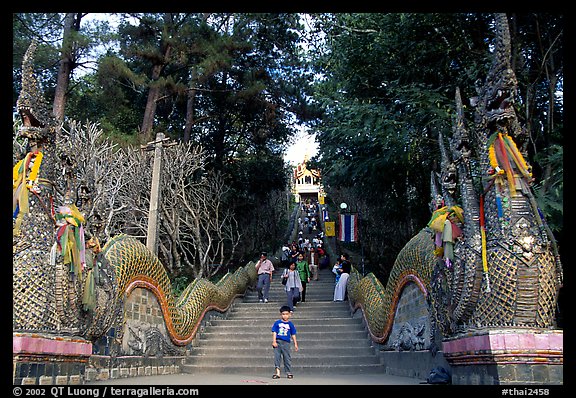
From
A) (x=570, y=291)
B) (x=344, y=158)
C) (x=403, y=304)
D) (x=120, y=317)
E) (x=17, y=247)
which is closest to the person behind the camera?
(x=570, y=291)

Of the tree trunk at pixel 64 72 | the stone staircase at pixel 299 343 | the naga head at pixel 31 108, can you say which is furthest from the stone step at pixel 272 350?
the tree trunk at pixel 64 72

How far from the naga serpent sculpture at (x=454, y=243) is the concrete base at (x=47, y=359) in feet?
0.58

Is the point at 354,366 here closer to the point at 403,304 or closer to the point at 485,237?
the point at 403,304

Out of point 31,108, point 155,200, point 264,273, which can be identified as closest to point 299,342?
point 264,273

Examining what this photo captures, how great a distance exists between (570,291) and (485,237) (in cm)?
99

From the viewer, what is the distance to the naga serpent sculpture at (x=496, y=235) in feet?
17.9

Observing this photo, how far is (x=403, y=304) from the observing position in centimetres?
901

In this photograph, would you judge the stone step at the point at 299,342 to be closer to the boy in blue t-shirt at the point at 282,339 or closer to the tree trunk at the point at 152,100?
the boy in blue t-shirt at the point at 282,339

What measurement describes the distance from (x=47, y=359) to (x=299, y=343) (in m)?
6.38

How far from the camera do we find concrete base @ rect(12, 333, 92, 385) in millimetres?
5637

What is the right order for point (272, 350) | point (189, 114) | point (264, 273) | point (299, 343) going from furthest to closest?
point (189, 114) < point (264, 273) < point (299, 343) < point (272, 350)

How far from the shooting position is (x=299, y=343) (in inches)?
452

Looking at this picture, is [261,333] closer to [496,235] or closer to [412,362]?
[412,362]

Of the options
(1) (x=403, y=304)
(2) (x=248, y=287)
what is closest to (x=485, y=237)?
(1) (x=403, y=304)
